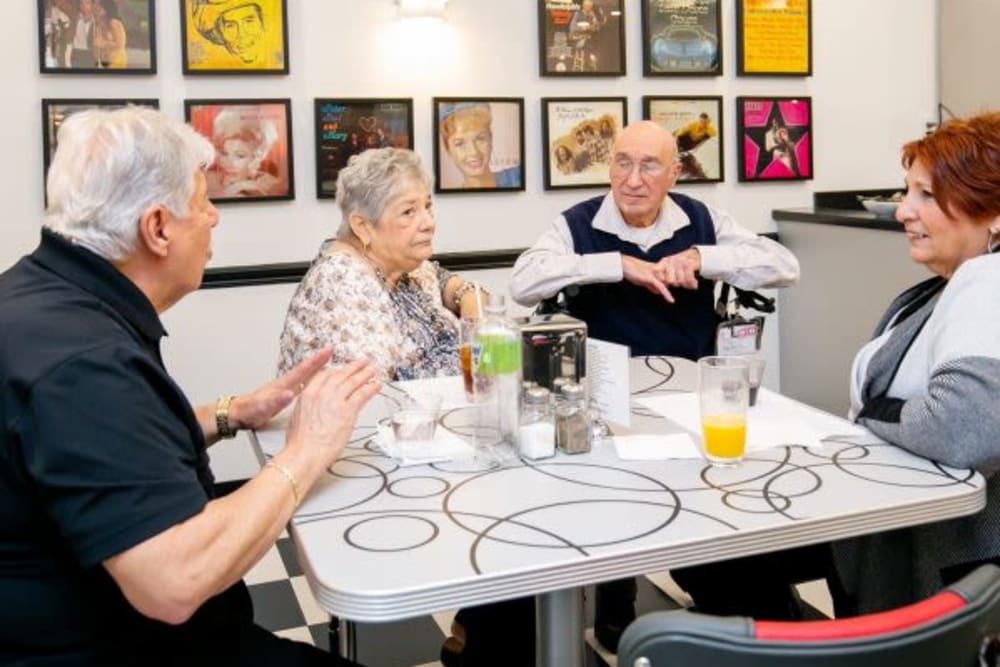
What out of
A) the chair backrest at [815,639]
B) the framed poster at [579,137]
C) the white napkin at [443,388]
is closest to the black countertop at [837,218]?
the framed poster at [579,137]

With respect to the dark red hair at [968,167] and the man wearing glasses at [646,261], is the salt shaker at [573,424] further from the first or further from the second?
the man wearing glasses at [646,261]

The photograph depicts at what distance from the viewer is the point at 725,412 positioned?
66.7 inches

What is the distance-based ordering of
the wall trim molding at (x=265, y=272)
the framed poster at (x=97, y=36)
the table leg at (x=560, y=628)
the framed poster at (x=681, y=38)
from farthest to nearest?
the framed poster at (x=681, y=38) < the wall trim molding at (x=265, y=272) < the framed poster at (x=97, y=36) < the table leg at (x=560, y=628)

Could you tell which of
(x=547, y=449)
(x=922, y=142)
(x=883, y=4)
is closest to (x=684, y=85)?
(x=883, y=4)

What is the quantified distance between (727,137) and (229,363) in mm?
2266

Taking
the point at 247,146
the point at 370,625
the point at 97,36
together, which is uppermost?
the point at 97,36

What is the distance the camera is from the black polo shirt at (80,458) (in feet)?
4.11

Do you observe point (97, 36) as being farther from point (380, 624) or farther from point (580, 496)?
point (580, 496)

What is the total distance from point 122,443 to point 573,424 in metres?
0.77

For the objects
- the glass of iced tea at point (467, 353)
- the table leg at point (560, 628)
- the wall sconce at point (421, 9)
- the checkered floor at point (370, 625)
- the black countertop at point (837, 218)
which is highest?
the wall sconce at point (421, 9)

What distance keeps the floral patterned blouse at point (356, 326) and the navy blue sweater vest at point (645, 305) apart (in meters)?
0.59

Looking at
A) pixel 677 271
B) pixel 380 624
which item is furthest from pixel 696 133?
pixel 380 624

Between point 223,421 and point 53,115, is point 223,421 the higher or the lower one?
the lower one

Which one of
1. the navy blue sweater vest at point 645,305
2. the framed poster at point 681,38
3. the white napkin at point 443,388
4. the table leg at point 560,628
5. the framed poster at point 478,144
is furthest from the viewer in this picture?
the framed poster at point 681,38
